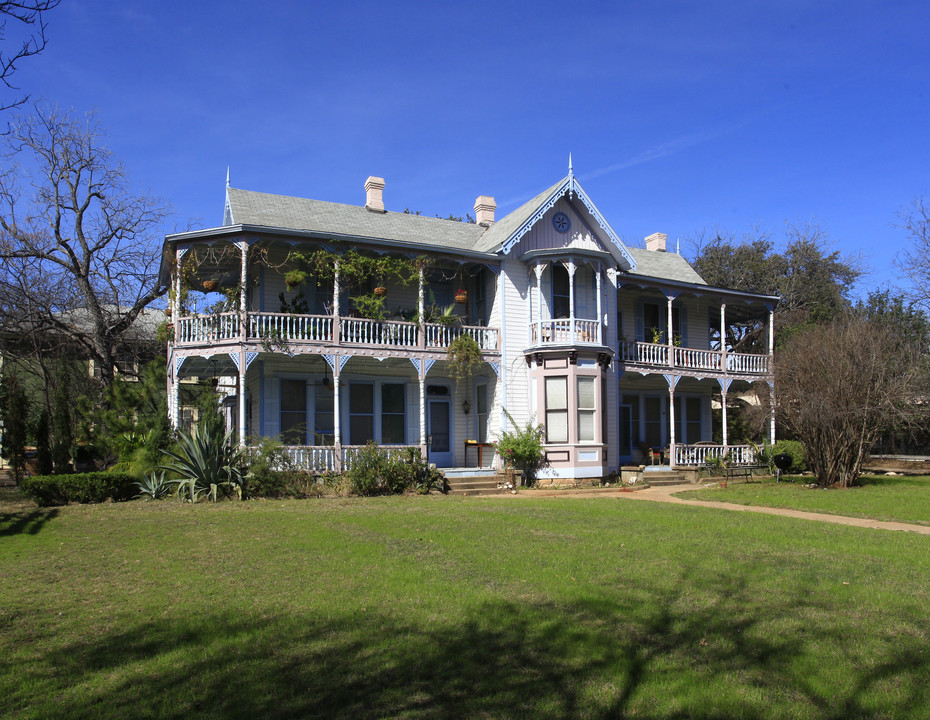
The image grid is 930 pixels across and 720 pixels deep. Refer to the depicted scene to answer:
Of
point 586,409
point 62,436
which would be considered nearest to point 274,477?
point 62,436

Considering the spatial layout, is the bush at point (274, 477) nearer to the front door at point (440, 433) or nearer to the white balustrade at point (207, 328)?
the white balustrade at point (207, 328)

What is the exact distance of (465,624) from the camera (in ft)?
20.2

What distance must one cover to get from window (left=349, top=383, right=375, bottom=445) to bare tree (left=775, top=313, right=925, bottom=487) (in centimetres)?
1149

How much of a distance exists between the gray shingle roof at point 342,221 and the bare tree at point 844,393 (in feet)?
33.0

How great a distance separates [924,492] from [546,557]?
13896 mm

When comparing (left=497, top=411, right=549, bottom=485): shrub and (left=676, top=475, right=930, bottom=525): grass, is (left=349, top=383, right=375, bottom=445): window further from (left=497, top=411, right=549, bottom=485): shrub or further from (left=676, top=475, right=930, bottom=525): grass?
(left=676, top=475, right=930, bottom=525): grass

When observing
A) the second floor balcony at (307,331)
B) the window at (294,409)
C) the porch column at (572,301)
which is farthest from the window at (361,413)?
the porch column at (572,301)

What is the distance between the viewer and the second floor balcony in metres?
18.5

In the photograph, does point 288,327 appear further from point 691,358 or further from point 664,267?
point 664,267

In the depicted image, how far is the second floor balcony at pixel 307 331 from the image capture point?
18531 millimetres

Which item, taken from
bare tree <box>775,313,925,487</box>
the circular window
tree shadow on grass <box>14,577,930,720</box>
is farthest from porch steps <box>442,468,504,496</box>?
tree shadow on grass <box>14,577,930,720</box>

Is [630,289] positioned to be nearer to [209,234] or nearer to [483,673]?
[209,234]

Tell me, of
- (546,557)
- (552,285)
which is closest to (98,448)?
(552,285)

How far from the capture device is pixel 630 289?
984 inches
